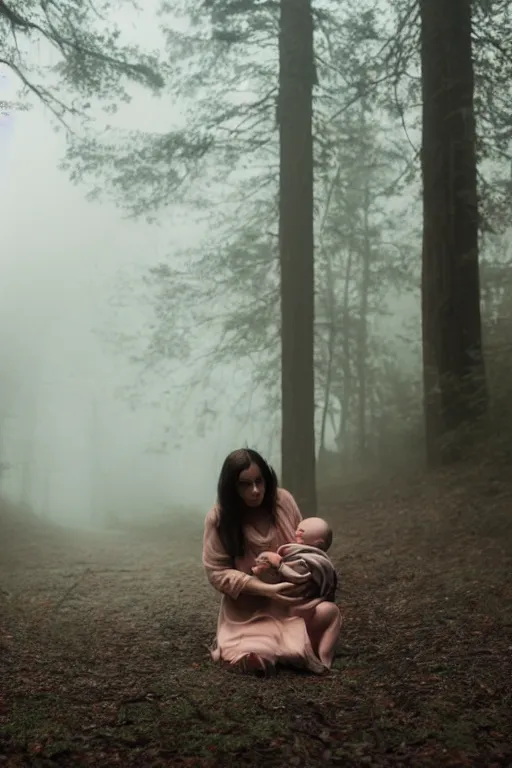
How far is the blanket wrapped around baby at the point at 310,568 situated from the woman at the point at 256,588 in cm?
7

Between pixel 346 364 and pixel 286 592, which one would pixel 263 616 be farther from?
pixel 346 364

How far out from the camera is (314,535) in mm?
3850

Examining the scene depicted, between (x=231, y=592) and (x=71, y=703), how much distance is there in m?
1.09

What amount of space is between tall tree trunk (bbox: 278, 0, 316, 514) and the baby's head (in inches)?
194

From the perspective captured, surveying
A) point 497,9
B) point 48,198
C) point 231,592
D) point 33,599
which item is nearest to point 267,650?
point 231,592

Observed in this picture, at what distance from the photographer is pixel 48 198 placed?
20.8 m

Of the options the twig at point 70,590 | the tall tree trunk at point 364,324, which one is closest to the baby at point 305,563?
the twig at point 70,590

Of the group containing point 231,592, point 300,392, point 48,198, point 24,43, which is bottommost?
point 231,592

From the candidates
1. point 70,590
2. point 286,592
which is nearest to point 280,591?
point 286,592

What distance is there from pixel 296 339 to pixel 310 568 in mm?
5623

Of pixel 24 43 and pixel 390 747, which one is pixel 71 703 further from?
pixel 24 43

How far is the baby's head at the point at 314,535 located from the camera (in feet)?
12.6

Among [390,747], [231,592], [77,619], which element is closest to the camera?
[390,747]

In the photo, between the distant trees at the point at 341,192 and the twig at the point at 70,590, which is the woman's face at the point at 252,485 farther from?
the distant trees at the point at 341,192
